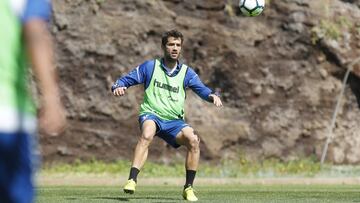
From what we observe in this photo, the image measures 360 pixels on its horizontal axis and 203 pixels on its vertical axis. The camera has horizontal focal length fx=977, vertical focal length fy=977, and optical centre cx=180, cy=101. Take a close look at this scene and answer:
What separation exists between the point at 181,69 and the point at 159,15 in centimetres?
1458

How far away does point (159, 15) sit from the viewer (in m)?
27.4

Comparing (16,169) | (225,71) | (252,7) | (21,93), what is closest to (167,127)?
(252,7)

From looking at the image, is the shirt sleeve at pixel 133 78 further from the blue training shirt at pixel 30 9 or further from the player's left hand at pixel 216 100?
the blue training shirt at pixel 30 9

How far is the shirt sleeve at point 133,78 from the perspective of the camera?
12578 mm

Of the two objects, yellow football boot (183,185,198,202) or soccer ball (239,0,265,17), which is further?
soccer ball (239,0,265,17)

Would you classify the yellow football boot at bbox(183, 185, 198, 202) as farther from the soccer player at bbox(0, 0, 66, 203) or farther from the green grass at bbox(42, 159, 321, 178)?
the green grass at bbox(42, 159, 321, 178)

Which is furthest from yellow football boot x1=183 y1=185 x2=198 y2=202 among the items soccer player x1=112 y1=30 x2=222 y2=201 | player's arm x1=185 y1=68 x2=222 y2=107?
player's arm x1=185 y1=68 x2=222 y2=107

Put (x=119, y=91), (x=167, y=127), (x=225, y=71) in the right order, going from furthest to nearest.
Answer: (x=225, y=71) < (x=167, y=127) < (x=119, y=91)

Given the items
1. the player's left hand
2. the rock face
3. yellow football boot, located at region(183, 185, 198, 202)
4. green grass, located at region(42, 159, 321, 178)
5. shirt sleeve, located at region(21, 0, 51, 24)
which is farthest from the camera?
the rock face

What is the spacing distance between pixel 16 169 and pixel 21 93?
1.00 feet

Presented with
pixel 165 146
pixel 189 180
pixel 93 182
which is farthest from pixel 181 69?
pixel 165 146

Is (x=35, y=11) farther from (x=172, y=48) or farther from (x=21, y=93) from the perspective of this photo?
(x=172, y=48)

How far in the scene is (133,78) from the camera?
1271 centimetres

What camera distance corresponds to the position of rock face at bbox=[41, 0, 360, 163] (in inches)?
1039
